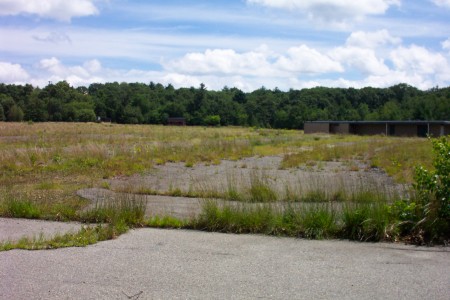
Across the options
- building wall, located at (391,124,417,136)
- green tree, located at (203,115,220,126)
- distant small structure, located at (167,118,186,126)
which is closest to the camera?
building wall, located at (391,124,417,136)

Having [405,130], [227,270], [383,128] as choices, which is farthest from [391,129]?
[227,270]

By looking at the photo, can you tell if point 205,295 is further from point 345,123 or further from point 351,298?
point 345,123

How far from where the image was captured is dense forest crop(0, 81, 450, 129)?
12350 cm

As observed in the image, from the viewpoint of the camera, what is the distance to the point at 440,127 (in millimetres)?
78875

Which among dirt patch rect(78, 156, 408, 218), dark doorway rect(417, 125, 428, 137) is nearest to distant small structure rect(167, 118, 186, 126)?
dark doorway rect(417, 125, 428, 137)

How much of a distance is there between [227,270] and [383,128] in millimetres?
88842

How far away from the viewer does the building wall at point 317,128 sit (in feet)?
306

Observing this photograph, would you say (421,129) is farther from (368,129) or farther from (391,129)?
(368,129)

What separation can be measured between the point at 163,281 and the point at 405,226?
14.4 ft

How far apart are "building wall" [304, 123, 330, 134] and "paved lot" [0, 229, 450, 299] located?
87615mm

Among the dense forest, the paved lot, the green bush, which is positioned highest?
the dense forest

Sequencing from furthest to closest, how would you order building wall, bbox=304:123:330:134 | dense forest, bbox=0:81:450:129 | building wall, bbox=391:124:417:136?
dense forest, bbox=0:81:450:129, building wall, bbox=304:123:330:134, building wall, bbox=391:124:417:136

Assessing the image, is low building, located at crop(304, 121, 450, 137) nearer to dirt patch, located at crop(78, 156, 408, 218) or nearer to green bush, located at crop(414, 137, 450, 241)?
dirt patch, located at crop(78, 156, 408, 218)

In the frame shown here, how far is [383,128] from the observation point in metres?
89.3
